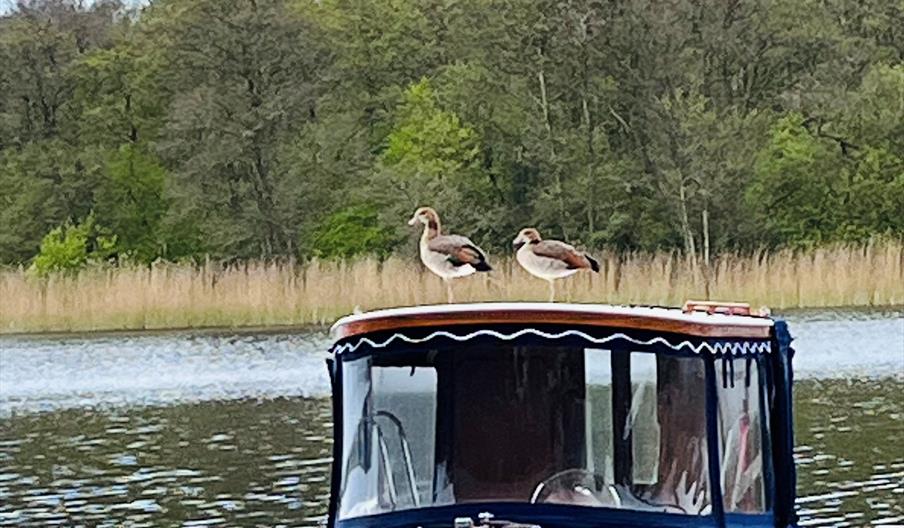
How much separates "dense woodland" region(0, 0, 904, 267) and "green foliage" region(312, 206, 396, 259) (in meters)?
0.07

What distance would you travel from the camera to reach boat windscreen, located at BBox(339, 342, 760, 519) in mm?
7996

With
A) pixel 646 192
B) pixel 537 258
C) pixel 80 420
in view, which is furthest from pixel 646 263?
pixel 537 258

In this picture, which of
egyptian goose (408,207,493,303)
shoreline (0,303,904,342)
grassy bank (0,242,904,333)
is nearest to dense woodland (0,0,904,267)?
grassy bank (0,242,904,333)

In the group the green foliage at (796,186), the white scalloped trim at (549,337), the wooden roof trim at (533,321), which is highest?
the green foliage at (796,186)

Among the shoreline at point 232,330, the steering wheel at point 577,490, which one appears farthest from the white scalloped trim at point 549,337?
the shoreline at point 232,330

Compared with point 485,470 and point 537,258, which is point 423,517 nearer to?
point 485,470

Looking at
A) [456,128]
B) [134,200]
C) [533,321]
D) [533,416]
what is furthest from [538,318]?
[134,200]

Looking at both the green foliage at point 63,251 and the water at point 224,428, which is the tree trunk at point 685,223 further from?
the green foliage at point 63,251

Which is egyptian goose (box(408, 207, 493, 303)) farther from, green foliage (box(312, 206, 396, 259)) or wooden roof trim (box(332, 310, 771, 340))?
green foliage (box(312, 206, 396, 259))

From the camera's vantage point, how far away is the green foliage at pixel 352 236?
160 feet

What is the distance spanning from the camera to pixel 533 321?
7859mm

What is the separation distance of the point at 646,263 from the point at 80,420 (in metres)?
17.0

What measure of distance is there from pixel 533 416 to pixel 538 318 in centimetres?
43

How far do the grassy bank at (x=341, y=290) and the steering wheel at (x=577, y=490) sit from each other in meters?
25.1
